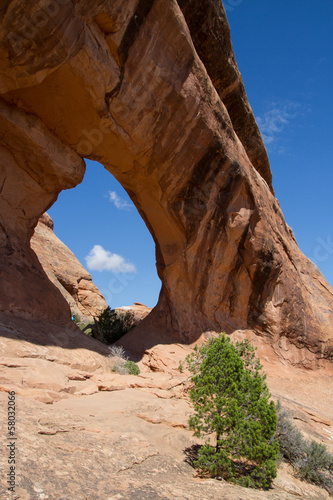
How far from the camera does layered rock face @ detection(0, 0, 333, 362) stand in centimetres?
796

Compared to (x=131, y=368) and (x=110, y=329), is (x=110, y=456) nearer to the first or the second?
(x=131, y=368)

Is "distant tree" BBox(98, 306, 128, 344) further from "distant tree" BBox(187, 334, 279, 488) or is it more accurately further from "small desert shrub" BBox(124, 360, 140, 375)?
"distant tree" BBox(187, 334, 279, 488)

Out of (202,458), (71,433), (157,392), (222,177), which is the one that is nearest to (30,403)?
(71,433)

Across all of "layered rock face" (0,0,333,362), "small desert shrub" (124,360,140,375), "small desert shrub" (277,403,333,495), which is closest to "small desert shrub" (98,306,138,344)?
"layered rock face" (0,0,333,362)

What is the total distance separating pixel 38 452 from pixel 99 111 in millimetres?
8251

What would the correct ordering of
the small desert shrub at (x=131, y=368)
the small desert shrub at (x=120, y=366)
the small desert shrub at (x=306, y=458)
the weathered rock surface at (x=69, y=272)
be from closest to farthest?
the small desert shrub at (x=306, y=458) < the small desert shrub at (x=120, y=366) < the small desert shrub at (x=131, y=368) < the weathered rock surface at (x=69, y=272)

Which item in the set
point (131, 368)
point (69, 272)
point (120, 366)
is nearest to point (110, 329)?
point (69, 272)

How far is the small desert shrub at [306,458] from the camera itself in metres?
5.92

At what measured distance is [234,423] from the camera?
487 cm

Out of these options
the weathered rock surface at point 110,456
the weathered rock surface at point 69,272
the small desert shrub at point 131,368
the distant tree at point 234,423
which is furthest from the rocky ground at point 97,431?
the weathered rock surface at point 69,272

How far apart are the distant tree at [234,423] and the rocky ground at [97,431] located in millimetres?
245

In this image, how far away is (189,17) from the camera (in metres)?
11.0

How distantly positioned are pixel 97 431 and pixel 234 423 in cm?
193

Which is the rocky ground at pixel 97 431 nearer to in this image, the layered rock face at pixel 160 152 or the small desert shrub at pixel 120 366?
the small desert shrub at pixel 120 366
